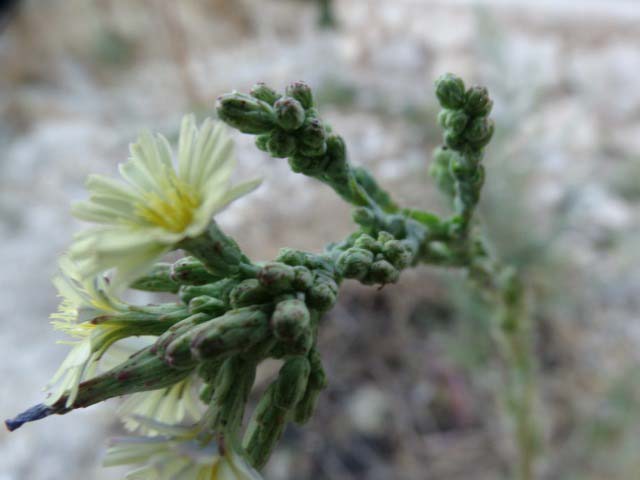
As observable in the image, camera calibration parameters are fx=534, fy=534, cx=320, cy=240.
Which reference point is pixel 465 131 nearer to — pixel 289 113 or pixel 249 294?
pixel 289 113

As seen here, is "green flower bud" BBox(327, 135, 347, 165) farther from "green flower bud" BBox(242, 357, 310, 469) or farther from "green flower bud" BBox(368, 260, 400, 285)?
"green flower bud" BBox(242, 357, 310, 469)

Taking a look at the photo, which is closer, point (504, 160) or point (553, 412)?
point (553, 412)

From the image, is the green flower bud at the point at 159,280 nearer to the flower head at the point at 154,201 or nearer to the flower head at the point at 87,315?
the flower head at the point at 87,315

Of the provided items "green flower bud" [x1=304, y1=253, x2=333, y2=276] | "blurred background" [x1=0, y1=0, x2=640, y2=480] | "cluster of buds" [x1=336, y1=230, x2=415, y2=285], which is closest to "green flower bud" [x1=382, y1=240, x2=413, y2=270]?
"cluster of buds" [x1=336, y1=230, x2=415, y2=285]

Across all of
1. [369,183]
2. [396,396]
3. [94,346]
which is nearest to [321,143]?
[369,183]

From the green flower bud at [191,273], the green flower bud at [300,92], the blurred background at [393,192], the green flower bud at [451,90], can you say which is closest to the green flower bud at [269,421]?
the green flower bud at [191,273]

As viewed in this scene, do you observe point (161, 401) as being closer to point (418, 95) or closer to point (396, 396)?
point (396, 396)
